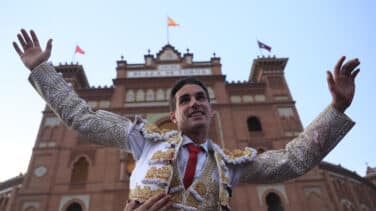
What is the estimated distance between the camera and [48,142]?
15.9m

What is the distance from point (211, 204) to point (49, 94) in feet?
4.09

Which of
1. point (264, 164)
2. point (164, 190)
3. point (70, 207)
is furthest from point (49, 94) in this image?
point (70, 207)

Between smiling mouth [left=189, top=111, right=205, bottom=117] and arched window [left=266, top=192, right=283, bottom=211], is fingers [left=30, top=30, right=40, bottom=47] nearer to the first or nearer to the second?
smiling mouth [left=189, top=111, right=205, bottom=117]

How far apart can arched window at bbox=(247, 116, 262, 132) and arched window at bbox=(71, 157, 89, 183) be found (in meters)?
9.99

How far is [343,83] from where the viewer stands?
5.70 feet

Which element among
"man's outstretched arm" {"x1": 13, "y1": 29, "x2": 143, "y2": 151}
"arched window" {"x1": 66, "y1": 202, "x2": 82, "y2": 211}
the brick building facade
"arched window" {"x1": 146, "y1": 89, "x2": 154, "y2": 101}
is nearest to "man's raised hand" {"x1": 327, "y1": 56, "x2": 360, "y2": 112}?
"man's outstretched arm" {"x1": 13, "y1": 29, "x2": 143, "y2": 151}

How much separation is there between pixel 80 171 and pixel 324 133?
15500 mm

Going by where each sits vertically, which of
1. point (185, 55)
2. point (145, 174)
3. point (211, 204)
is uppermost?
point (185, 55)

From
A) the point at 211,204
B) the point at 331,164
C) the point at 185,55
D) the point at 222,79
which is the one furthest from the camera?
the point at 331,164

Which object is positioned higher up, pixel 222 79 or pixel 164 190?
pixel 222 79

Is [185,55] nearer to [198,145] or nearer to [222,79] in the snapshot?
[222,79]

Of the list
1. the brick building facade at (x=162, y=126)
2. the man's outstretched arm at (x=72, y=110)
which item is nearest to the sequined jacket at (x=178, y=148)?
the man's outstretched arm at (x=72, y=110)

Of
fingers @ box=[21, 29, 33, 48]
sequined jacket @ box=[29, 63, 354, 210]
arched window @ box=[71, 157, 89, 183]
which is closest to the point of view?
sequined jacket @ box=[29, 63, 354, 210]

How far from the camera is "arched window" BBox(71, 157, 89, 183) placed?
48.7 ft
